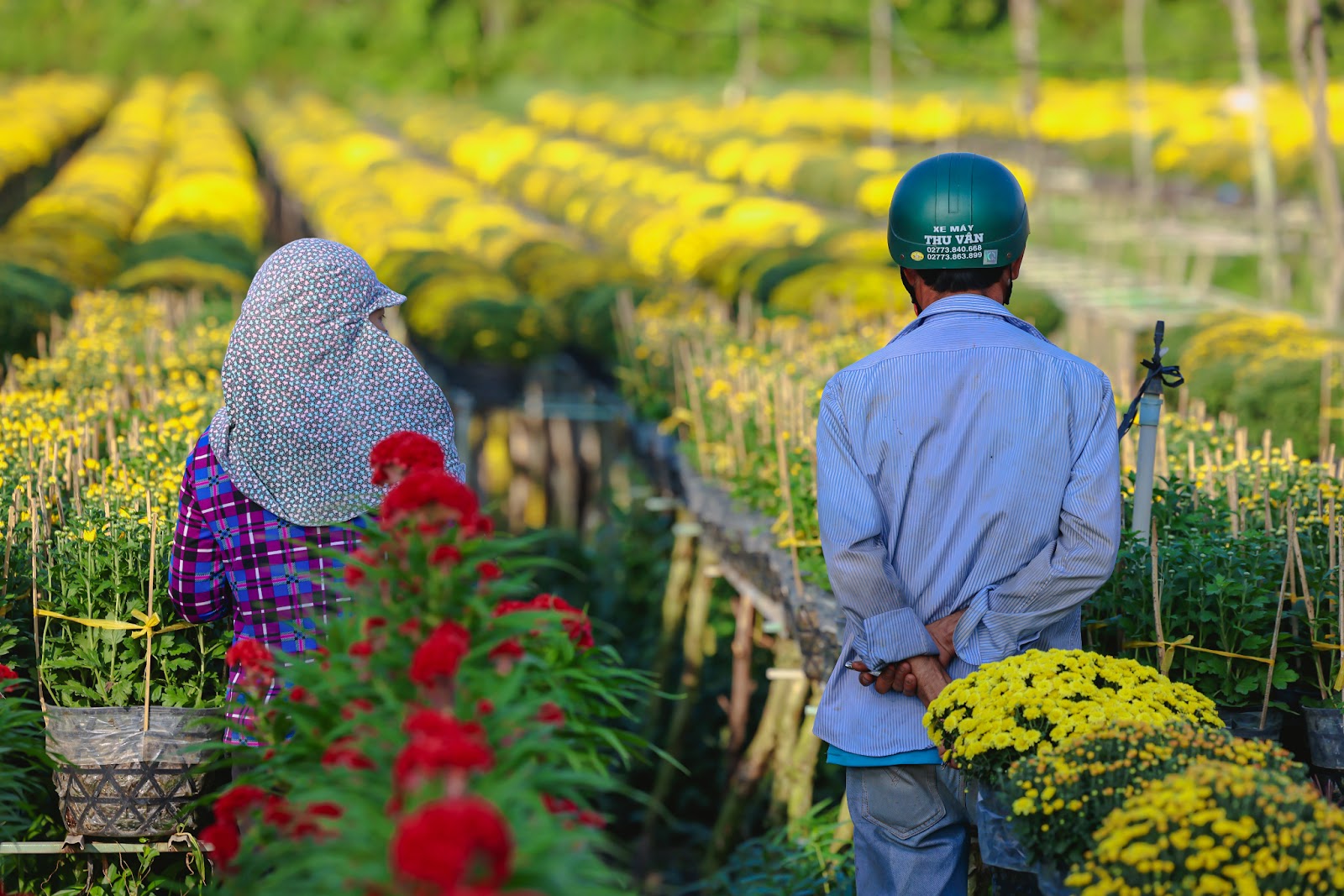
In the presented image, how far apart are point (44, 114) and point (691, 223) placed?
27166 millimetres

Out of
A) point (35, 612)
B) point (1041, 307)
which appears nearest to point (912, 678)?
point (35, 612)

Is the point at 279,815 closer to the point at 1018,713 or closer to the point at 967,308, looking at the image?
the point at 1018,713

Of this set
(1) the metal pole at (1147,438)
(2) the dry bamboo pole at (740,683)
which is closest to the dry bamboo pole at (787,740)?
(2) the dry bamboo pole at (740,683)

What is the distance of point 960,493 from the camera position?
347 centimetres

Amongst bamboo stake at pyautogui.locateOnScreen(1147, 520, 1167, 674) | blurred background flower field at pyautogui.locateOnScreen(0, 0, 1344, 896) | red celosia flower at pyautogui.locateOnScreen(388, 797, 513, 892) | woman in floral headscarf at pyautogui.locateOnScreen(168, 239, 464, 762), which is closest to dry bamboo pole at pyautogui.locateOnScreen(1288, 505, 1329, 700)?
blurred background flower field at pyautogui.locateOnScreen(0, 0, 1344, 896)

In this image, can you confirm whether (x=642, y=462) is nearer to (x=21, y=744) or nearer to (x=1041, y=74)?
(x=21, y=744)

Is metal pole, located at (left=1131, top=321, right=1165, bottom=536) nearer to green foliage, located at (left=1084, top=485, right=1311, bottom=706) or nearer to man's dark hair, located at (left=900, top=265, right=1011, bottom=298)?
green foliage, located at (left=1084, top=485, right=1311, bottom=706)

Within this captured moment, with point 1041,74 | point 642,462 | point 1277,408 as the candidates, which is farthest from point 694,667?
point 1041,74

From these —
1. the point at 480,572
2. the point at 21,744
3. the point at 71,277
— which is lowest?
the point at 21,744

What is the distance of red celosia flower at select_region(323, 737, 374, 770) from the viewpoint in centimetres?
261

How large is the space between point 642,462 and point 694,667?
2866mm

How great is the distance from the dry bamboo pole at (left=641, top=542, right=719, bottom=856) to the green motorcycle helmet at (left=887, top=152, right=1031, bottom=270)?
510 cm

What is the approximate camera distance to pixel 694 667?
30.7 ft

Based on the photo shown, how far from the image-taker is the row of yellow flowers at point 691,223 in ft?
48.7
